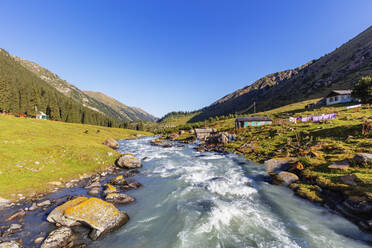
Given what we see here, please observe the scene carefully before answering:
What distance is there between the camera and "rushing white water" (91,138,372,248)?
9.31 meters

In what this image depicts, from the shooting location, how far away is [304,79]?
191750mm

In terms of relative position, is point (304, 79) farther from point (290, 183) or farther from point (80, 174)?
point (80, 174)

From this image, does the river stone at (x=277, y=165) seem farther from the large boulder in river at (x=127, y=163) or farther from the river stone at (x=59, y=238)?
the river stone at (x=59, y=238)

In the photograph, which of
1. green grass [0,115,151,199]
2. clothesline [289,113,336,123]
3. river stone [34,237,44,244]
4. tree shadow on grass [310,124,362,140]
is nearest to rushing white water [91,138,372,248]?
river stone [34,237,44,244]

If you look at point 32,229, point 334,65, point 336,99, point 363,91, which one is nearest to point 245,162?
point 32,229

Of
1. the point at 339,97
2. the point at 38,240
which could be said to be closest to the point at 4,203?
the point at 38,240

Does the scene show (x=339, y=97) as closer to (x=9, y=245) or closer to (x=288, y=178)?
(x=288, y=178)

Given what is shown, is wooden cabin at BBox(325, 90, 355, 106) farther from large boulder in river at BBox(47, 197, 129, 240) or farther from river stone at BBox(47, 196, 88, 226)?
river stone at BBox(47, 196, 88, 226)

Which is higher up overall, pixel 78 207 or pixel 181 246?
pixel 78 207

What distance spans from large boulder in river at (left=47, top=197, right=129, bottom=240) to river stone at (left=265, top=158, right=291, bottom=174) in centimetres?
1936

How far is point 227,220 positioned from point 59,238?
35.5 ft

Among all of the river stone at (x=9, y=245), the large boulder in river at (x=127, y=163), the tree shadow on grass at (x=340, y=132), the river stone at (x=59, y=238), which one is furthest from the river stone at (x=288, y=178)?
the river stone at (x=9, y=245)

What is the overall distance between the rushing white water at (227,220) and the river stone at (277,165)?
4.07 metres

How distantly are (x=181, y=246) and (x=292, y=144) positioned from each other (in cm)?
2749
